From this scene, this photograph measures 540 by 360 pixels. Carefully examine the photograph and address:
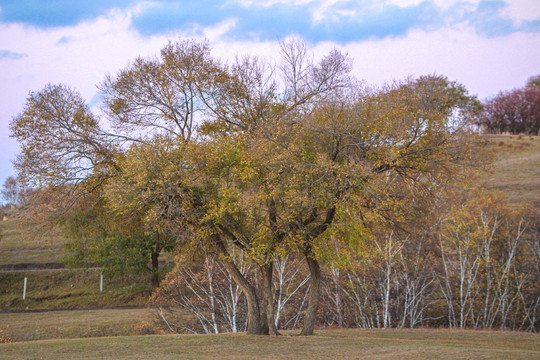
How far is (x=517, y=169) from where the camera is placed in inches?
2207

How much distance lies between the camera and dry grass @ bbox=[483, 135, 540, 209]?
149ft

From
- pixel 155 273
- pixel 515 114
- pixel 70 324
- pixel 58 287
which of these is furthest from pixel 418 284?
pixel 515 114

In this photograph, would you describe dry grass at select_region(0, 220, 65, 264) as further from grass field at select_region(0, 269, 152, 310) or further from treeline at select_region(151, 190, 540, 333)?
treeline at select_region(151, 190, 540, 333)

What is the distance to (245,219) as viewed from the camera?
1734 cm

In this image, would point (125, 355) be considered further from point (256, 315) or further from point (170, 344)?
point (256, 315)

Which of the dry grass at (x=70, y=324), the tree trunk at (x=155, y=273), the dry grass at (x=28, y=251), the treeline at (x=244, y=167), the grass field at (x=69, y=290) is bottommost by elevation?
the dry grass at (x=70, y=324)

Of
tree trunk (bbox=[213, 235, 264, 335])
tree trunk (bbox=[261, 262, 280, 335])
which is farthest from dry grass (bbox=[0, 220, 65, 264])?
tree trunk (bbox=[261, 262, 280, 335])

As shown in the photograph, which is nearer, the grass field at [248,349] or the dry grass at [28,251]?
the grass field at [248,349]

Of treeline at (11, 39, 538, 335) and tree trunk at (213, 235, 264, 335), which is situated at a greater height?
treeline at (11, 39, 538, 335)

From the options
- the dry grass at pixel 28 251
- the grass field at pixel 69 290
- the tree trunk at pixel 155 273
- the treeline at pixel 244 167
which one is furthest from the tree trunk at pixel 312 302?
the dry grass at pixel 28 251

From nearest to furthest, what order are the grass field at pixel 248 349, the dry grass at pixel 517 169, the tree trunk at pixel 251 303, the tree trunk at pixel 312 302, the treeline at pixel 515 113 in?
the grass field at pixel 248 349 < the tree trunk at pixel 251 303 < the tree trunk at pixel 312 302 < the dry grass at pixel 517 169 < the treeline at pixel 515 113

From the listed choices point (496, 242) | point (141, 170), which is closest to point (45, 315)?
point (141, 170)

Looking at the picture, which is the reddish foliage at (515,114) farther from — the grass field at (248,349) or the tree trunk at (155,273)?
the grass field at (248,349)

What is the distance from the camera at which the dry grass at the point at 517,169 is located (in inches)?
1793
